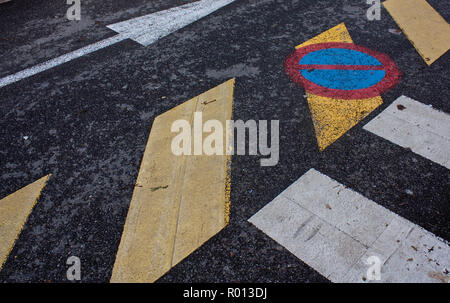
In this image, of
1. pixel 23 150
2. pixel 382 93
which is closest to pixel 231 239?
pixel 23 150

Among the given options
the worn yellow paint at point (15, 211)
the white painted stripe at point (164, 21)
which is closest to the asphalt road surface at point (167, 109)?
the worn yellow paint at point (15, 211)

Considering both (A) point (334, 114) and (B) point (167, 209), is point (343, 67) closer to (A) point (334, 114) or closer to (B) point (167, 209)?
(A) point (334, 114)

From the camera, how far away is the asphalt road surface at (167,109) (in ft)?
7.54

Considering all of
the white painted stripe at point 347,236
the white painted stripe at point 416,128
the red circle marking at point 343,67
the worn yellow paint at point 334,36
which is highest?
the worn yellow paint at point 334,36

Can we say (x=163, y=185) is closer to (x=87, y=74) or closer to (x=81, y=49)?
(x=87, y=74)

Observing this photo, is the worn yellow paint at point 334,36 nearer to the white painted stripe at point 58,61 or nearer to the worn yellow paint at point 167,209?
the worn yellow paint at point 167,209

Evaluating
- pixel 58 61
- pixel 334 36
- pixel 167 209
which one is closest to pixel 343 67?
pixel 334 36

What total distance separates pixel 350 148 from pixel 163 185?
66.4 inches

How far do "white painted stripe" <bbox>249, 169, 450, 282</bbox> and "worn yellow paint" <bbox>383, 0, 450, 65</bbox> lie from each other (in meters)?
2.71

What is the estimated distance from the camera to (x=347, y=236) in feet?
7.64

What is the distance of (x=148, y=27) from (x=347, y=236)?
13.7 feet

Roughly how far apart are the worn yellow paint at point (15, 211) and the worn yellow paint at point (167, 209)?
0.80 metres

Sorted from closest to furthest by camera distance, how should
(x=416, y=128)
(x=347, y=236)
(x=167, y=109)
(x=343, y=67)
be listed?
1. (x=347, y=236)
2. (x=416, y=128)
3. (x=167, y=109)
4. (x=343, y=67)

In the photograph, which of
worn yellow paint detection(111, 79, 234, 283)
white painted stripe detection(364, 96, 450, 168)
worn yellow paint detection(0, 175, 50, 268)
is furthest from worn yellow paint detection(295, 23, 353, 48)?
worn yellow paint detection(0, 175, 50, 268)
